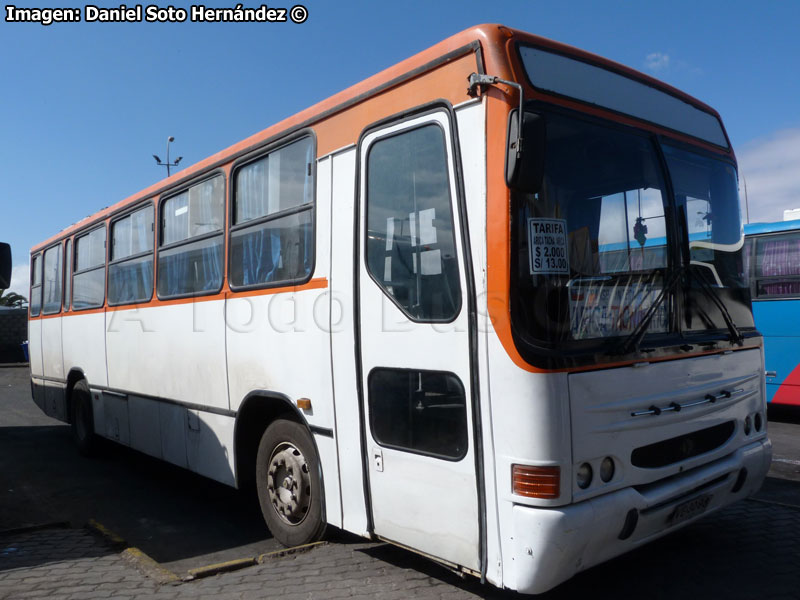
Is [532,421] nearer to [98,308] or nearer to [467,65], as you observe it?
[467,65]

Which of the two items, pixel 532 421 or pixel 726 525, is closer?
pixel 532 421

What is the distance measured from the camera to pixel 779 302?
1040 centimetres

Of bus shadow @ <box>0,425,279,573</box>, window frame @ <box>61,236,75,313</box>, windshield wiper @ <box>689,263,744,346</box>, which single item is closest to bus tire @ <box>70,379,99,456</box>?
bus shadow @ <box>0,425,279,573</box>

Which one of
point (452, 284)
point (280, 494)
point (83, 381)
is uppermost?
point (452, 284)

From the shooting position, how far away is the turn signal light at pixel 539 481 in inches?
132

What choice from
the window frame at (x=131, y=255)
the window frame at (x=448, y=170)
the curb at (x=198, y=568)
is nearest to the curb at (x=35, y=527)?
the curb at (x=198, y=568)

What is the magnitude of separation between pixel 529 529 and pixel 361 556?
70.1 inches

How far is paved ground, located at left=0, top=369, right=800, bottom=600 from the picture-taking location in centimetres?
423

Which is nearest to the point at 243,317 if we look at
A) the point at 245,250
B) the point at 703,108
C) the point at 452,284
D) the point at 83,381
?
the point at 245,250

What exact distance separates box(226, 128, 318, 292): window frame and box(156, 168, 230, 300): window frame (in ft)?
0.28

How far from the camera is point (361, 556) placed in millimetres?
4770

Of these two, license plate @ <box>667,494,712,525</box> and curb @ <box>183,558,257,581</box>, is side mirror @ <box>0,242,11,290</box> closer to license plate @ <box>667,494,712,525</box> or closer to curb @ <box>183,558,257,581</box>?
Result: curb @ <box>183,558,257,581</box>

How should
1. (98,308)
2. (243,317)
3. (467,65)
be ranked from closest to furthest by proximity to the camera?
1. (467,65)
2. (243,317)
3. (98,308)

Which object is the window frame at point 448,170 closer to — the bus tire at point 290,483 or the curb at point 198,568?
the bus tire at point 290,483
